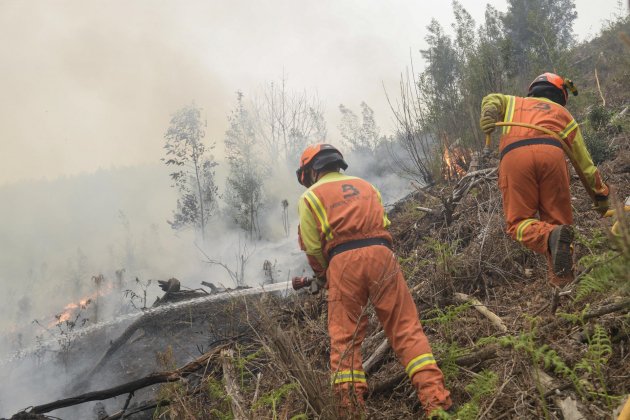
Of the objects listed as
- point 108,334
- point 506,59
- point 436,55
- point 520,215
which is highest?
point 436,55

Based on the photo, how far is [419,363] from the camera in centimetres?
238

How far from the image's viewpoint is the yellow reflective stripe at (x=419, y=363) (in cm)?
237

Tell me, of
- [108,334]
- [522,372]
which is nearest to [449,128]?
[522,372]

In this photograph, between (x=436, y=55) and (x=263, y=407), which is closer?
(x=263, y=407)

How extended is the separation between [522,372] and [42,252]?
75.4 metres

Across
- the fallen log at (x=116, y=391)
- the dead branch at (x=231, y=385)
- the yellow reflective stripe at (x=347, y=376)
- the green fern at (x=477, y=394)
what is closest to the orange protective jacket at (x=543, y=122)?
the green fern at (x=477, y=394)

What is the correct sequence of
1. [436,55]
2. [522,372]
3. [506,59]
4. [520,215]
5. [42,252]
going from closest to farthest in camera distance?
[522,372] < [520,215] < [506,59] < [436,55] < [42,252]

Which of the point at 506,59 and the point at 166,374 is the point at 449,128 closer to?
the point at 506,59

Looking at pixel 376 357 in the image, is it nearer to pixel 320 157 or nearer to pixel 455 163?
pixel 320 157

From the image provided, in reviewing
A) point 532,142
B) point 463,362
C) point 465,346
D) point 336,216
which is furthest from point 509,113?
point 463,362

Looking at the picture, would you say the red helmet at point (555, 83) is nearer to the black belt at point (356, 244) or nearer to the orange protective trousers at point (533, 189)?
the orange protective trousers at point (533, 189)

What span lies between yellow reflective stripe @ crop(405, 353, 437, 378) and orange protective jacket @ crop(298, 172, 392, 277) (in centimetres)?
83

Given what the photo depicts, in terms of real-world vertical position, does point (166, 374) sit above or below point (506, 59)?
below

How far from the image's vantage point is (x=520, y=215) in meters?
3.31
